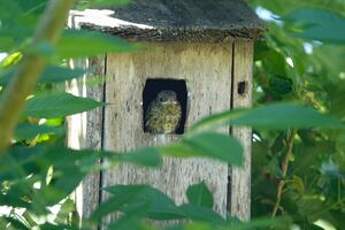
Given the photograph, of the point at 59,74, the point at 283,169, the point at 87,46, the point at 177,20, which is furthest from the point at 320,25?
the point at 283,169

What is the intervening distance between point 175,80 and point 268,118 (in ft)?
5.97

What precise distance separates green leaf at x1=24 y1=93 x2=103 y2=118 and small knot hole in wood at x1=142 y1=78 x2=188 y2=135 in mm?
1329

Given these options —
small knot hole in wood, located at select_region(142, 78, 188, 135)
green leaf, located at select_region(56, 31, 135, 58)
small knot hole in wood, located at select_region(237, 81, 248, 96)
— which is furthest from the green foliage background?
small knot hole in wood, located at select_region(142, 78, 188, 135)

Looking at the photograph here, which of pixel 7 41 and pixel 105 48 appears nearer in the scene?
pixel 105 48

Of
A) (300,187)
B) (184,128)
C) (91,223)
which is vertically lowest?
(300,187)

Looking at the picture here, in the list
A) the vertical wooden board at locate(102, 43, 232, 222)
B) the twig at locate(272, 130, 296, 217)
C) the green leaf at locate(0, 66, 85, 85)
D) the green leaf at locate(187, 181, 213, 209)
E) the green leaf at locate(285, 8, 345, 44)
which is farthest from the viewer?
the twig at locate(272, 130, 296, 217)

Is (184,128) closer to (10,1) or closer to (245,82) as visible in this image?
(245,82)

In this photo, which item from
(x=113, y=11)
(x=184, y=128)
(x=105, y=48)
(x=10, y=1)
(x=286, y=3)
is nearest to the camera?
(x=105, y=48)

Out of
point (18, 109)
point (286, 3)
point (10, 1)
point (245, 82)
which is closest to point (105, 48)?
point (18, 109)

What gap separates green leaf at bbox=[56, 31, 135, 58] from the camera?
62cm

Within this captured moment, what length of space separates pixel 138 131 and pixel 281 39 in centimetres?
40

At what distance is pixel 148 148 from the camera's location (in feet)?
2.16

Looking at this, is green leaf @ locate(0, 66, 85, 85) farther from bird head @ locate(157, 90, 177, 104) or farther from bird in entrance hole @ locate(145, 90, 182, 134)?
bird head @ locate(157, 90, 177, 104)

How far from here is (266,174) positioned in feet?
8.56
